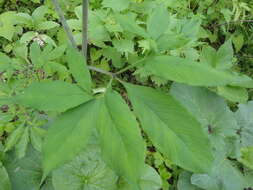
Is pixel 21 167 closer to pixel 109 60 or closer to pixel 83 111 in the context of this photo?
pixel 83 111

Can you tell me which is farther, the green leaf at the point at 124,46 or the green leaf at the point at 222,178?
the green leaf at the point at 124,46

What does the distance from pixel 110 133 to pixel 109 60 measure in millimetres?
1740

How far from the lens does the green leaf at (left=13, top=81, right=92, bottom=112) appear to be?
705 mm

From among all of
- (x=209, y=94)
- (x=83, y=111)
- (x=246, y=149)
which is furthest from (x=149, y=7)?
(x=83, y=111)

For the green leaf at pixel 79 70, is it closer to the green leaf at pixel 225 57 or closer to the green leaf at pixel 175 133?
the green leaf at pixel 175 133

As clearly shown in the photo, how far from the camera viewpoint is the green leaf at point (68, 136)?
2.20 feet

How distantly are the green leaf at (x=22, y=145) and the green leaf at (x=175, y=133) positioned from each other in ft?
2.15

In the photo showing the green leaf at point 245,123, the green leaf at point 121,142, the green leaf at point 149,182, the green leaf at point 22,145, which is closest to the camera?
the green leaf at point 121,142

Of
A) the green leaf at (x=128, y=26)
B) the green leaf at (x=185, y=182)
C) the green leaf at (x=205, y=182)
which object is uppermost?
the green leaf at (x=128, y=26)

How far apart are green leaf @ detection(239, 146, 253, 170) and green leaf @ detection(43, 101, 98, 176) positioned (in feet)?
4.51

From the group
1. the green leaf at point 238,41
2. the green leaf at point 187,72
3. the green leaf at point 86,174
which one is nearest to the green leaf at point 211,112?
the green leaf at point 86,174

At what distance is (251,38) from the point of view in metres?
2.53

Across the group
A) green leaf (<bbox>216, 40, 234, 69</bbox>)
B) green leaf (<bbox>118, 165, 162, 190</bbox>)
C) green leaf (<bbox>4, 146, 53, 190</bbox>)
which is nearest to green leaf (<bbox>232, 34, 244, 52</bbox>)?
green leaf (<bbox>216, 40, 234, 69</bbox>)

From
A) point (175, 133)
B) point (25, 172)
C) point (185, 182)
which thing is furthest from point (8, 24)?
point (175, 133)
